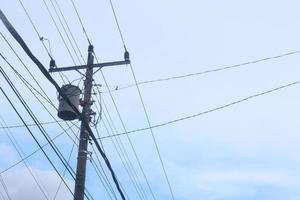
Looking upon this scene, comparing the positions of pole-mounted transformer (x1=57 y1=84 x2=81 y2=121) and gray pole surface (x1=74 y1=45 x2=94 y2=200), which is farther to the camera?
pole-mounted transformer (x1=57 y1=84 x2=81 y2=121)

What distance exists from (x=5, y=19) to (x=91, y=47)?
5.69 m

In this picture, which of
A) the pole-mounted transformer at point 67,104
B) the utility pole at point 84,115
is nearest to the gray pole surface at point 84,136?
the utility pole at point 84,115

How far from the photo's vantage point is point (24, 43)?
284 inches

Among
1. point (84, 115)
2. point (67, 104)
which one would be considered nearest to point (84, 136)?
point (84, 115)

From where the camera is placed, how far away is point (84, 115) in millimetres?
11656

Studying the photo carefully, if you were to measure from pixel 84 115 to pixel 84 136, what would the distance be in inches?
19.0

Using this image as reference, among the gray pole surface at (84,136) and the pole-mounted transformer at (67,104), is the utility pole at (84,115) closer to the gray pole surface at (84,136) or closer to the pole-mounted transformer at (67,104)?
the gray pole surface at (84,136)

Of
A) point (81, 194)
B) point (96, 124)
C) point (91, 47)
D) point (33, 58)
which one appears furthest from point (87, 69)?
point (33, 58)

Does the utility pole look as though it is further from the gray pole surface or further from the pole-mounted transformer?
the pole-mounted transformer

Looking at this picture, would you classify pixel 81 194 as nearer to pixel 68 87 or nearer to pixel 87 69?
pixel 68 87

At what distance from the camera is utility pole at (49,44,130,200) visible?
35.7 feet

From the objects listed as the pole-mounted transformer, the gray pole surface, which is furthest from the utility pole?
the pole-mounted transformer

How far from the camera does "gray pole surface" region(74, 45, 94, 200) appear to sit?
10.9 m

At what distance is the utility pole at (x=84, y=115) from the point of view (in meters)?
10.9
